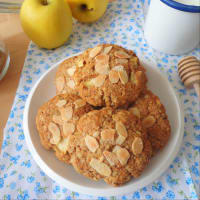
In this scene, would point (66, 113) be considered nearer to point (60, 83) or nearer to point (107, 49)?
point (60, 83)

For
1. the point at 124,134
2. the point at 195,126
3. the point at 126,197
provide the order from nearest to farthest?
the point at 124,134 < the point at 126,197 < the point at 195,126

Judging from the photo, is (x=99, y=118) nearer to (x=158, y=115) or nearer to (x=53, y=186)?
(x=158, y=115)

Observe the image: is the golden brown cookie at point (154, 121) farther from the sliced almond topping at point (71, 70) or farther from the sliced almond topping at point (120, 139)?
the sliced almond topping at point (71, 70)

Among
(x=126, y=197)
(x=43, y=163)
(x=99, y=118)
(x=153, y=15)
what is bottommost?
(x=126, y=197)

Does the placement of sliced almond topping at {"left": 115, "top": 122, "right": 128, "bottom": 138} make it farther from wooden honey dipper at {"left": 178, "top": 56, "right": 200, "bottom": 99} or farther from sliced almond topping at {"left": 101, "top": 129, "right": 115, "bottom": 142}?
wooden honey dipper at {"left": 178, "top": 56, "right": 200, "bottom": 99}

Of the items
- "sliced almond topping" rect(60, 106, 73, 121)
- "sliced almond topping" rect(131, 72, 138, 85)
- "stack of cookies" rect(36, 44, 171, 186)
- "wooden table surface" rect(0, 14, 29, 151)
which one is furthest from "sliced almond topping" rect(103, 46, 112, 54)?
"wooden table surface" rect(0, 14, 29, 151)

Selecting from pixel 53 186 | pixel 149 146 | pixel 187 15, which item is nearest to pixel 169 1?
pixel 187 15
